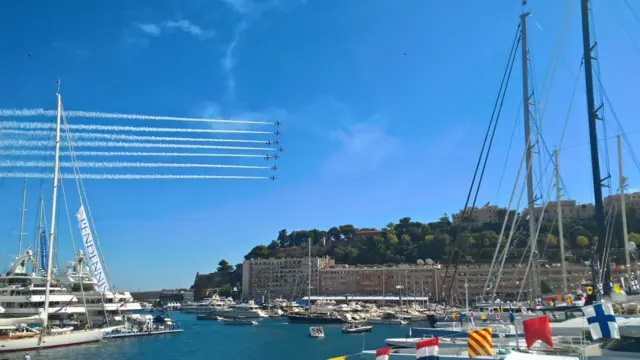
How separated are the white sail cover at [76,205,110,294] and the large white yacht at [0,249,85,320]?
346cm

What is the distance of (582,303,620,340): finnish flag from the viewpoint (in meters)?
13.3

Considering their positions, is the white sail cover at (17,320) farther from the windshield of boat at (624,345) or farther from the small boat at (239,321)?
the windshield of boat at (624,345)

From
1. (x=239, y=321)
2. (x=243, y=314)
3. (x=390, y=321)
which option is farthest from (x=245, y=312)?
(x=390, y=321)

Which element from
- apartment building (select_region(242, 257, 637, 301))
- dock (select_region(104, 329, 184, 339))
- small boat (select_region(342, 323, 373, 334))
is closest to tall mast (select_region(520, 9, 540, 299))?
small boat (select_region(342, 323, 373, 334))

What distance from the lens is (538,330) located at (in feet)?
43.5

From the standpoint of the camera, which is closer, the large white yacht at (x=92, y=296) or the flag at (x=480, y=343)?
the flag at (x=480, y=343)

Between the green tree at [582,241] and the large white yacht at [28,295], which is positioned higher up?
the green tree at [582,241]

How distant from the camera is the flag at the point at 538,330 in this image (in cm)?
1313

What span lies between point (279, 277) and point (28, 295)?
126482mm

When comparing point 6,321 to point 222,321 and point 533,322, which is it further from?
point 222,321

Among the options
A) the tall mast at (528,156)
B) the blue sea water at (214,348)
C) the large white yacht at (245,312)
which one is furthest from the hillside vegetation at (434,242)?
the tall mast at (528,156)

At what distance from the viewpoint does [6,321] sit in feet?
169

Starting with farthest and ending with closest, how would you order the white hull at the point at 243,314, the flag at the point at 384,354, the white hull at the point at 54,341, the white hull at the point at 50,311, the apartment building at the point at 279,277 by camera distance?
the apartment building at the point at 279,277 < the white hull at the point at 243,314 < the white hull at the point at 50,311 < the white hull at the point at 54,341 < the flag at the point at 384,354

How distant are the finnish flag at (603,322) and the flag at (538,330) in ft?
4.42
